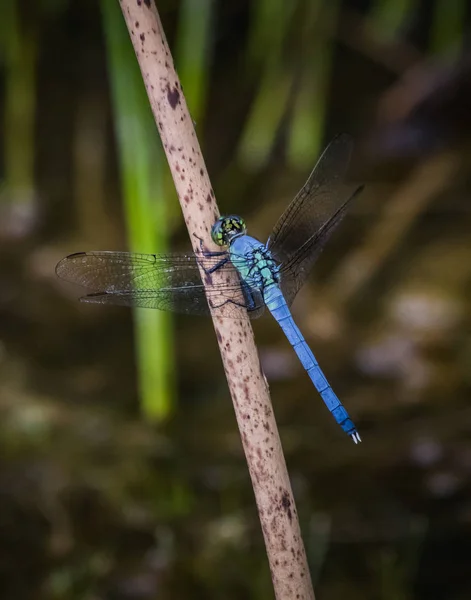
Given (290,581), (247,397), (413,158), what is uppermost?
(413,158)

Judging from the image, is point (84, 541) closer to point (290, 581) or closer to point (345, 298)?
point (290, 581)

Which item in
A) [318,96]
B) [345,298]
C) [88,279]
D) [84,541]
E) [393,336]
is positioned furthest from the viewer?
[318,96]

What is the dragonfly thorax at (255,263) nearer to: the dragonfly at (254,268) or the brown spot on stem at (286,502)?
the dragonfly at (254,268)

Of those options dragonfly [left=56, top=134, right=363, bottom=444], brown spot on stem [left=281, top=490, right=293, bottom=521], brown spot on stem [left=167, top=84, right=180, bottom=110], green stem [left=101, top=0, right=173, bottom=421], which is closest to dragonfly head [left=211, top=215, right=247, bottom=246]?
dragonfly [left=56, top=134, right=363, bottom=444]

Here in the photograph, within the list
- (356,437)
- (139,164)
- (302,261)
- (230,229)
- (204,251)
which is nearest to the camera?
(204,251)

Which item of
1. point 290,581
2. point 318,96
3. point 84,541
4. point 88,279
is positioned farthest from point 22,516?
point 318,96

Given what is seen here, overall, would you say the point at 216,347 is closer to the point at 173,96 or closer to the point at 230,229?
the point at 230,229

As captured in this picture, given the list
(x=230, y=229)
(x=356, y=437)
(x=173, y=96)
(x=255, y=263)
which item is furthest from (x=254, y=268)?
(x=173, y=96)

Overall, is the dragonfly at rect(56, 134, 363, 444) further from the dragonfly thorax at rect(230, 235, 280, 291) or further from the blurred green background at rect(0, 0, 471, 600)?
the blurred green background at rect(0, 0, 471, 600)
